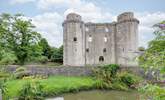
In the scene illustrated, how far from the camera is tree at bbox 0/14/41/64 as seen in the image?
21828 millimetres

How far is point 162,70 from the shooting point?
1784 mm

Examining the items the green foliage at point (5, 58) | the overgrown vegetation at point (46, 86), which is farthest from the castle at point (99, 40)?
the green foliage at point (5, 58)

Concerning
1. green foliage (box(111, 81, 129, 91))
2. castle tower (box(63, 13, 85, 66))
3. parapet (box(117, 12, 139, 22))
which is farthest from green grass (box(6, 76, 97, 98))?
parapet (box(117, 12, 139, 22))

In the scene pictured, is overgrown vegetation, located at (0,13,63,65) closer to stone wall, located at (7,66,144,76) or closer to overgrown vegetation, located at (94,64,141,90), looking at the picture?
stone wall, located at (7,66,144,76)

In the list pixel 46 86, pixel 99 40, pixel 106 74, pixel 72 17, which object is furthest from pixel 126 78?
pixel 99 40

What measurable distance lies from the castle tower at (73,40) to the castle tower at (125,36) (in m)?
5.47

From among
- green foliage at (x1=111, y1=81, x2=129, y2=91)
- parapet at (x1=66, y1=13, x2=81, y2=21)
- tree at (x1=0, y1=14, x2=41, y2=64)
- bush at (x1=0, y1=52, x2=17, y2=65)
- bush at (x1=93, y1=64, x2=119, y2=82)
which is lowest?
green foliage at (x1=111, y1=81, x2=129, y2=91)

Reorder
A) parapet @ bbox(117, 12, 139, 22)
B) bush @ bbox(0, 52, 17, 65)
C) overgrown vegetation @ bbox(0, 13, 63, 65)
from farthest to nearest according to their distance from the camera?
parapet @ bbox(117, 12, 139, 22)
overgrown vegetation @ bbox(0, 13, 63, 65)
bush @ bbox(0, 52, 17, 65)

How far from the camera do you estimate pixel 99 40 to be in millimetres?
31406

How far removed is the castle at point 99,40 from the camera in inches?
1110

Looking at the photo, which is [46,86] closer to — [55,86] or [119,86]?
[55,86]

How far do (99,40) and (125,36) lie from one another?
13.3 feet

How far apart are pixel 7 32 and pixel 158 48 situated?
71.4 ft

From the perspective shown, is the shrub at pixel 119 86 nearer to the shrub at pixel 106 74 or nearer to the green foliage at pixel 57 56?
the shrub at pixel 106 74
